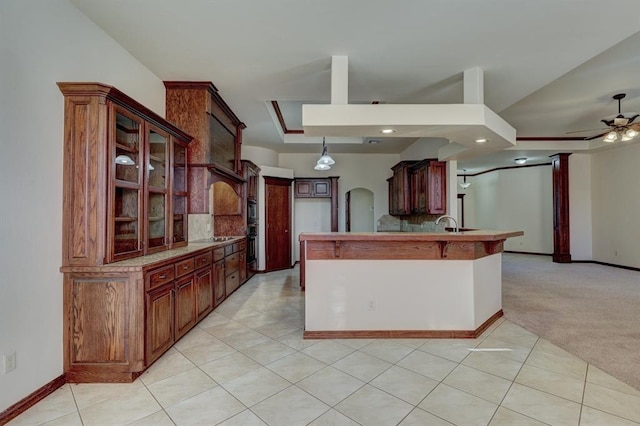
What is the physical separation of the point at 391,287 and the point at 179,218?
8.35 feet

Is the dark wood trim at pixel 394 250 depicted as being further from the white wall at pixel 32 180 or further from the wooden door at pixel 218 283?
the white wall at pixel 32 180

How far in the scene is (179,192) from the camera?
351cm

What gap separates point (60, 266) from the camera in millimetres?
2223

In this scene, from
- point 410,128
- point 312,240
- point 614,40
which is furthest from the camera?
point 410,128

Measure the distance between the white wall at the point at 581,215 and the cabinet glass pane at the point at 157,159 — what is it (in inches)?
354

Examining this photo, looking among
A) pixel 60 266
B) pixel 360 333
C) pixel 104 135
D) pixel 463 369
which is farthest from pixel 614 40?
pixel 60 266

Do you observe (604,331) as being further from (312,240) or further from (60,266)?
(60,266)

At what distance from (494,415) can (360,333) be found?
1381 millimetres

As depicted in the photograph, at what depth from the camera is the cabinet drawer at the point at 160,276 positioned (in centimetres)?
242

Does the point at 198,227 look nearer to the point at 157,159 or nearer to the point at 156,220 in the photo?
the point at 156,220

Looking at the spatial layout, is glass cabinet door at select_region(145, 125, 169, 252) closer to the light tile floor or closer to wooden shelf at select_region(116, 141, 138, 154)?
wooden shelf at select_region(116, 141, 138, 154)

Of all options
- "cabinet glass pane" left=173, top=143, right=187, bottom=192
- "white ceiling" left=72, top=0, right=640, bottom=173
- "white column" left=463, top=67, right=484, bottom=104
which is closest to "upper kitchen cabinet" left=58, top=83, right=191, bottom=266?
"cabinet glass pane" left=173, top=143, right=187, bottom=192

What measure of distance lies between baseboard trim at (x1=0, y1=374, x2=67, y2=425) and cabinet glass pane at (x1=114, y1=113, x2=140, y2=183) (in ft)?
5.11

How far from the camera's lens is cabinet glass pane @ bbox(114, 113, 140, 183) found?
247 centimetres
